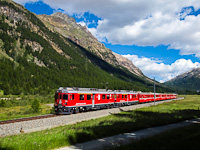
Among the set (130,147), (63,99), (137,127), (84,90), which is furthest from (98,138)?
(84,90)

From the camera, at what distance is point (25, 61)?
16025cm

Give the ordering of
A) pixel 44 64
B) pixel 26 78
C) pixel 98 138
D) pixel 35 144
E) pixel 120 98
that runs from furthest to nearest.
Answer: pixel 44 64 → pixel 26 78 → pixel 120 98 → pixel 98 138 → pixel 35 144

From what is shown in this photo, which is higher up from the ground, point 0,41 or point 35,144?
point 0,41

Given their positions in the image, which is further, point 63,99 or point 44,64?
point 44,64

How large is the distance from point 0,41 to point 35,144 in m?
187

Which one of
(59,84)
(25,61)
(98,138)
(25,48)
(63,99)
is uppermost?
(25,48)

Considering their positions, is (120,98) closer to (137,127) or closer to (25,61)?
(137,127)

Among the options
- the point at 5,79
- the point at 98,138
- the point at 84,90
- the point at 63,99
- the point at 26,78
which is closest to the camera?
the point at 98,138

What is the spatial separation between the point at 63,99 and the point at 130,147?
1982cm

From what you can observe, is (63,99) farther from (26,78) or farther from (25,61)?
(25,61)

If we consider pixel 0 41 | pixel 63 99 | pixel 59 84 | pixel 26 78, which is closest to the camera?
pixel 63 99

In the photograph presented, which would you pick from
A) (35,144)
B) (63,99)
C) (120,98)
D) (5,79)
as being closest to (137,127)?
(35,144)

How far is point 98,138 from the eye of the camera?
1387cm

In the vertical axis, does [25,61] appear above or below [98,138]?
above
